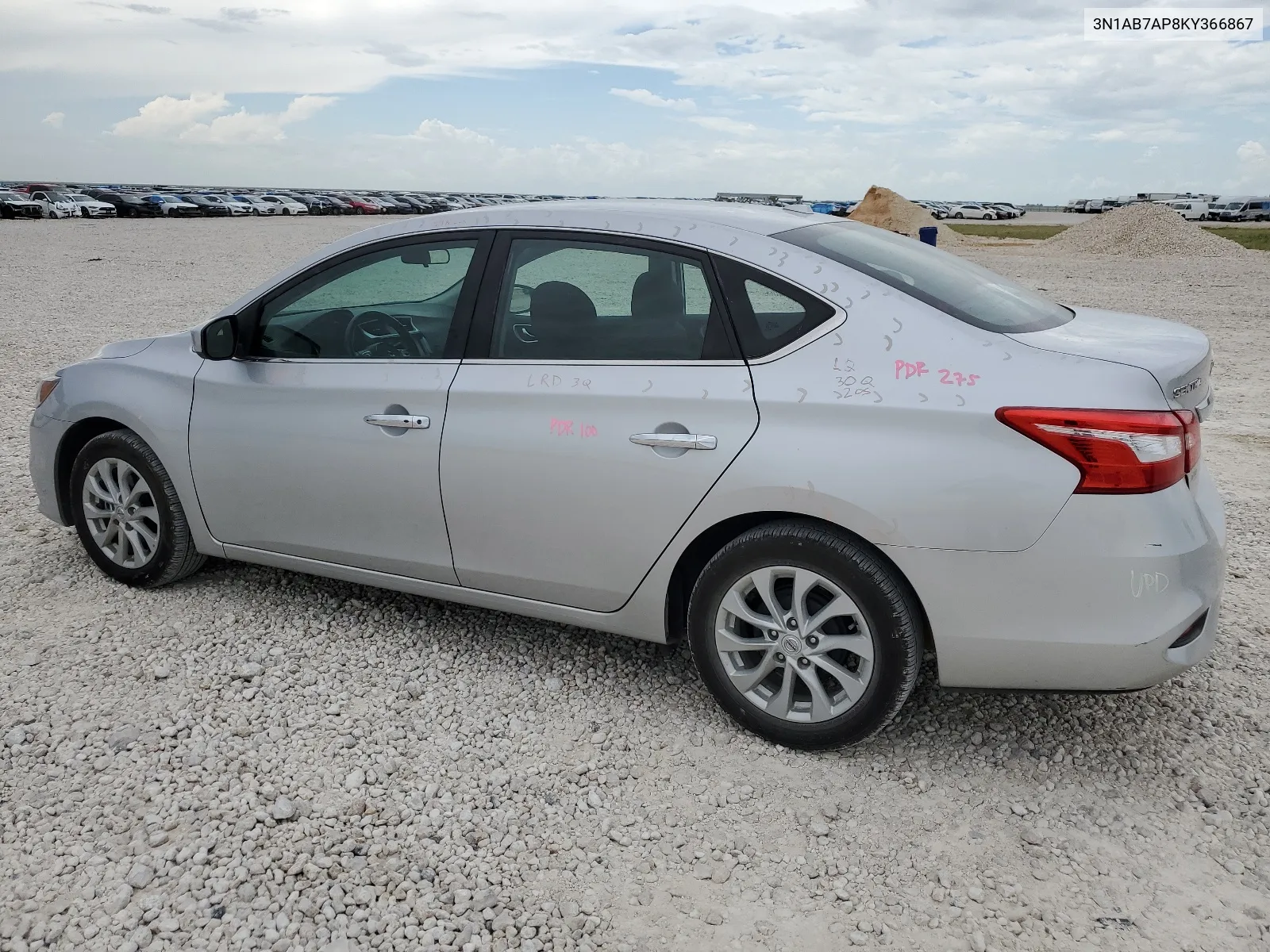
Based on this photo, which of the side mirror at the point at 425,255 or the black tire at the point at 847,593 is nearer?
the black tire at the point at 847,593

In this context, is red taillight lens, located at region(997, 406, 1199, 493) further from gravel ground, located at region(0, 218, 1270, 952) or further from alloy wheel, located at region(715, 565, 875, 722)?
gravel ground, located at region(0, 218, 1270, 952)

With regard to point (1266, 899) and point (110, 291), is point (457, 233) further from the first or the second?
point (110, 291)

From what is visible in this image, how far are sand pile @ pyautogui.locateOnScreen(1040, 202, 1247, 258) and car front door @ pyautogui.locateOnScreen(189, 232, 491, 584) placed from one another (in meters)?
26.8

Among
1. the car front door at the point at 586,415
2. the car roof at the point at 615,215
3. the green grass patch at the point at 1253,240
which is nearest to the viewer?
the car front door at the point at 586,415

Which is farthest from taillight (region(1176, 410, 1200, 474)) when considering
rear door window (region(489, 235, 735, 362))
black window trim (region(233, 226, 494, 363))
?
black window trim (region(233, 226, 494, 363))

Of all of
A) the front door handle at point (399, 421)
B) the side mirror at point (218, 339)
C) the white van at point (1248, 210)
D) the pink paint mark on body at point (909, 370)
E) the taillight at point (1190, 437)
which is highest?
the white van at point (1248, 210)

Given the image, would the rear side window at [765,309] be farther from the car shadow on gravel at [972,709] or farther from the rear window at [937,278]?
the car shadow on gravel at [972,709]

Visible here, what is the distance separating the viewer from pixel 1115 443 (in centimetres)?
282

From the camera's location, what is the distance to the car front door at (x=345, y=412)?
3.85m

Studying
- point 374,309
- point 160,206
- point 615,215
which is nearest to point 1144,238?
point 615,215

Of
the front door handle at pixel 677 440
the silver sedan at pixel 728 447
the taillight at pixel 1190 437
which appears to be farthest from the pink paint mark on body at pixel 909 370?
the taillight at pixel 1190 437

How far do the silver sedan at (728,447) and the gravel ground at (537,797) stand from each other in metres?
0.34

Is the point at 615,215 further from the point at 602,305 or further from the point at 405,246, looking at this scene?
the point at 405,246

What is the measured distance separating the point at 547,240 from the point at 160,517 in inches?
85.8
